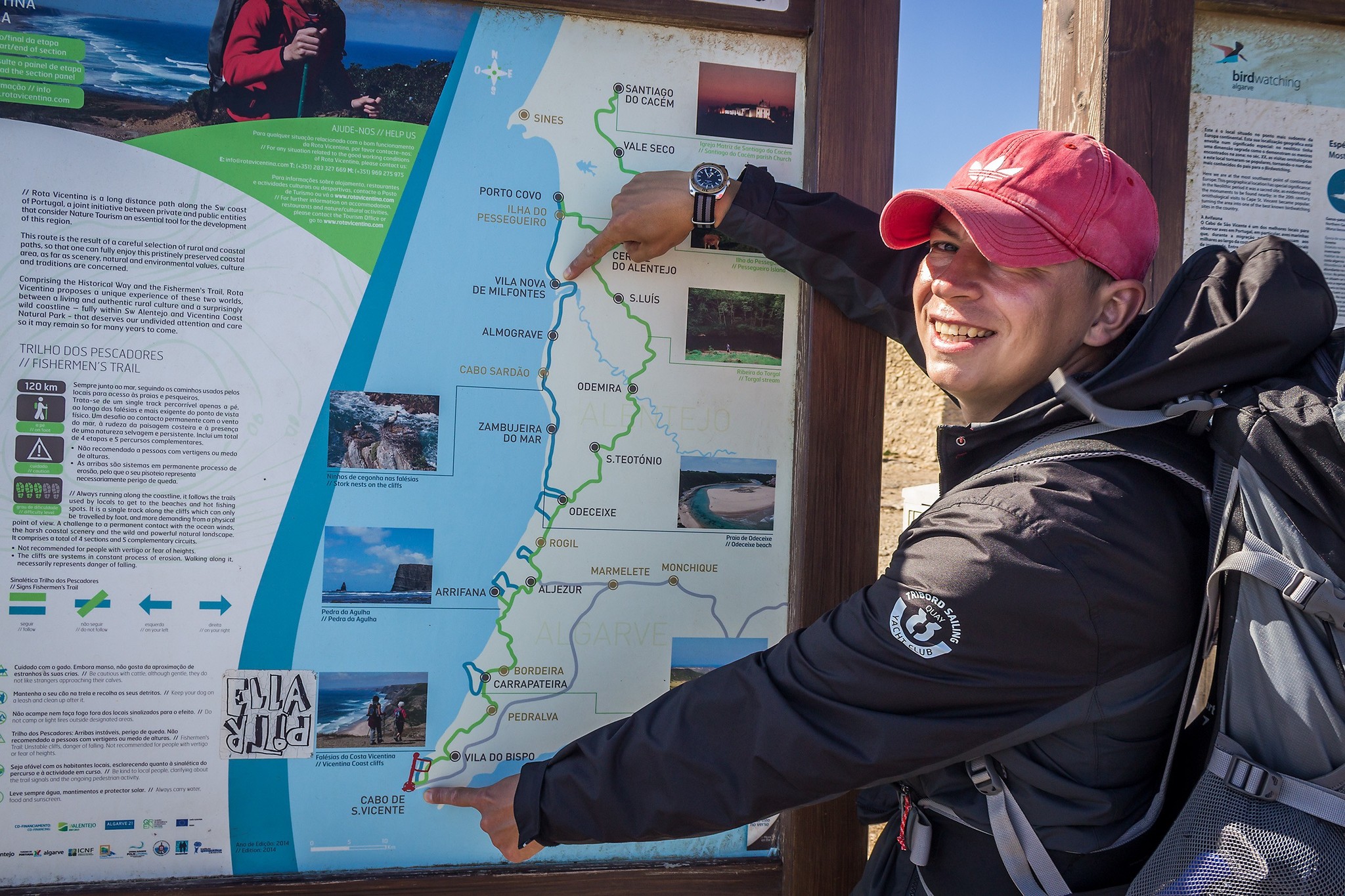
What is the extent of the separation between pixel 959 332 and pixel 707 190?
550 mm

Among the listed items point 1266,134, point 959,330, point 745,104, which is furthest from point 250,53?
point 1266,134

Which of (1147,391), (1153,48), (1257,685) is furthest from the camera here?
(1153,48)

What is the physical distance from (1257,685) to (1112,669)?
0.17 m

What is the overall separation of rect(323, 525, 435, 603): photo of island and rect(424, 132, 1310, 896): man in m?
0.42

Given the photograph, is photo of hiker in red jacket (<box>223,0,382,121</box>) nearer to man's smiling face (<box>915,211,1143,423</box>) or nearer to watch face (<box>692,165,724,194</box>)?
watch face (<box>692,165,724,194</box>)

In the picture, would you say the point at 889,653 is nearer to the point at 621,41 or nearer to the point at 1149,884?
the point at 1149,884

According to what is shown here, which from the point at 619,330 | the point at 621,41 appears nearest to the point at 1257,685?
the point at 619,330

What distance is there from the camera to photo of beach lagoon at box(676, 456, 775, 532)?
67.7 inches

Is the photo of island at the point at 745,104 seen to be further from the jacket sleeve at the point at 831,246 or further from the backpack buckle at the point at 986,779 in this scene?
the backpack buckle at the point at 986,779

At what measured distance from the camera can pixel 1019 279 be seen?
141 centimetres

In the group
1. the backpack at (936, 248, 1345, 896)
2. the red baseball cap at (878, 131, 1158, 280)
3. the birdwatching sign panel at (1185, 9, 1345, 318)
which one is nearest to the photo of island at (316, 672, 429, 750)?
the backpack at (936, 248, 1345, 896)

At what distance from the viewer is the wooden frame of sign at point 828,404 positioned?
1.68 meters

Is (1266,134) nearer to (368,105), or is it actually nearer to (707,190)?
(707,190)

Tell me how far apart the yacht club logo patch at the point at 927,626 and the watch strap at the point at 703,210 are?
83 cm
